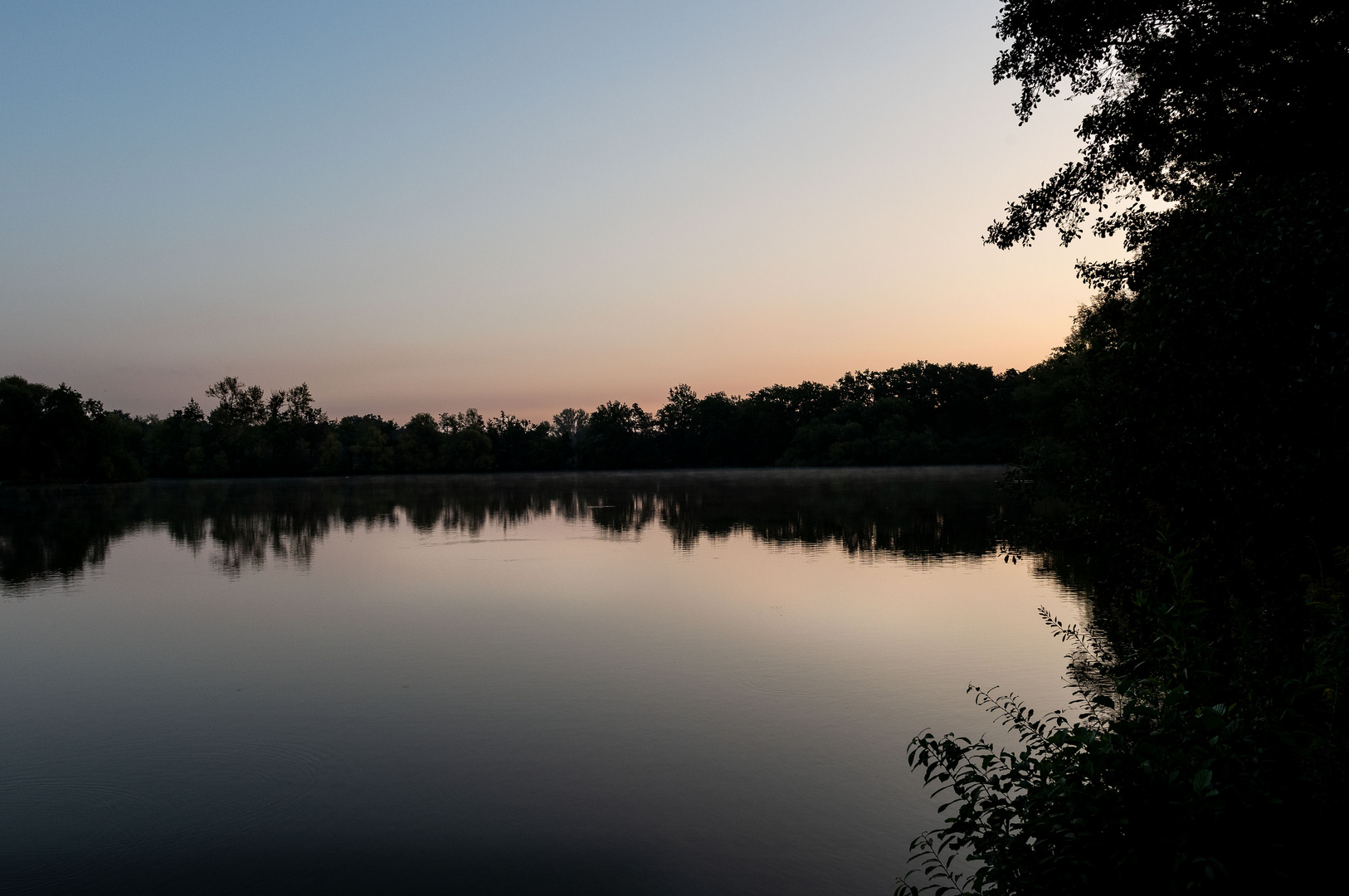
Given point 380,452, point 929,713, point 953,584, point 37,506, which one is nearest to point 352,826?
point 929,713

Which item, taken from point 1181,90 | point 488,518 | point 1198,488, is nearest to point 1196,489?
point 1198,488

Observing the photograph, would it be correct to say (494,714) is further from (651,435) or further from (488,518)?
(651,435)

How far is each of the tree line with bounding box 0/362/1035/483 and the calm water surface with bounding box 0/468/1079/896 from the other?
10143 centimetres

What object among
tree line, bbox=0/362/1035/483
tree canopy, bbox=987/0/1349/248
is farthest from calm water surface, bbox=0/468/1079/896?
tree line, bbox=0/362/1035/483

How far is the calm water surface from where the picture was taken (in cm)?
673

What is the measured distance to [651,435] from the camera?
147m

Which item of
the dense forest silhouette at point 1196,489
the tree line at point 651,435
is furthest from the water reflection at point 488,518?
the tree line at point 651,435

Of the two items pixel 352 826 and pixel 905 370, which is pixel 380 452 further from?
pixel 352 826

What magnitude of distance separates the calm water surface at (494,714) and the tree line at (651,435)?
10143cm

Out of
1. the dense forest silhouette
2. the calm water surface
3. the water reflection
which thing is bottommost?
the calm water surface

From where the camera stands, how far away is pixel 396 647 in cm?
1388

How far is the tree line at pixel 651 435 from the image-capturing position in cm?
12769

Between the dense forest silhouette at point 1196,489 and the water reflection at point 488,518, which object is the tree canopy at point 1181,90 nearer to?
the dense forest silhouette at point 1196,489

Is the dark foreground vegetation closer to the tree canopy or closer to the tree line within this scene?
the tree canopy
